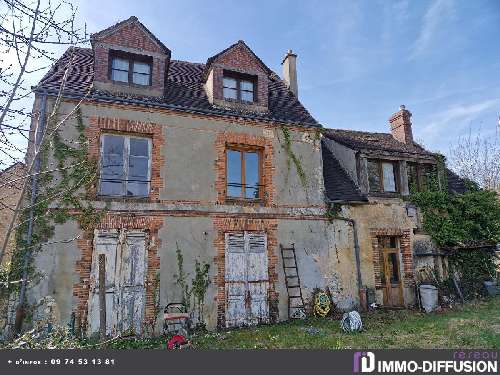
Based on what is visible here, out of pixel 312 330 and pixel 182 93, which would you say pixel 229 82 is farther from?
pixel 312 330

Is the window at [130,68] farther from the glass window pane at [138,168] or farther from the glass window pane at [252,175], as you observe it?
the glass window pane at [252,175]

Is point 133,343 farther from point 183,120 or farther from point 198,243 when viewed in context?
point 183,120

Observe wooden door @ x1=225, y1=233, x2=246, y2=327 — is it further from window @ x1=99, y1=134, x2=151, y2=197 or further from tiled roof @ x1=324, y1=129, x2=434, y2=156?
tiled roof @ x1=324, y1=129, x2=434, y2=156

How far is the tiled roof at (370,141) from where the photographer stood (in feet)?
43.6

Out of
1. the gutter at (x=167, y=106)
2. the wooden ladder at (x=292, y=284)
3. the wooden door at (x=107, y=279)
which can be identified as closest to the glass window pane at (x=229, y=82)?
the gutter at (x=167, y=106)

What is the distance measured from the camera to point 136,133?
32.7 ft

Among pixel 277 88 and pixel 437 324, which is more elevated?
pixel 277 88

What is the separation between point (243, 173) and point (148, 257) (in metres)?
3.84

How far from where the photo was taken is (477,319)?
9930mm

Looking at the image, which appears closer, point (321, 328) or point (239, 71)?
point (321, 328)

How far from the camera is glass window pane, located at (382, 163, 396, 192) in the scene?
519 inches

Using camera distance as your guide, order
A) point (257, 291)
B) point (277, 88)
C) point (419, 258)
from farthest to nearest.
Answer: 1. point (277, 88)
2. point (419, 258)
3. point (257, 291)

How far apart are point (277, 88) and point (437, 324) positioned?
9740mm

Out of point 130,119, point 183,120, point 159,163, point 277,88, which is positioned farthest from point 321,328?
point 277,88
